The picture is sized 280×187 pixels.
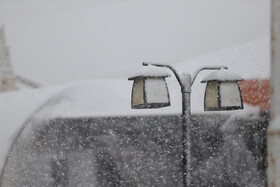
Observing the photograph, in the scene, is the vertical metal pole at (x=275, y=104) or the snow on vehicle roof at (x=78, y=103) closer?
the vertical metal pole at (x=275, y=104)

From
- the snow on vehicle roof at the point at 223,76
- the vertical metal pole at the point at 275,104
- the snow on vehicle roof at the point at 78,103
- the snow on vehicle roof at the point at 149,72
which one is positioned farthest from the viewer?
the snow on vehicle roof at the point at 78,103

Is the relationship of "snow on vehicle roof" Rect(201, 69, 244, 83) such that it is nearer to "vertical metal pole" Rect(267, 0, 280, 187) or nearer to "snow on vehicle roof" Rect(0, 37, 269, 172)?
"vertical metal pole" Rect(267, 0, 280, 187)

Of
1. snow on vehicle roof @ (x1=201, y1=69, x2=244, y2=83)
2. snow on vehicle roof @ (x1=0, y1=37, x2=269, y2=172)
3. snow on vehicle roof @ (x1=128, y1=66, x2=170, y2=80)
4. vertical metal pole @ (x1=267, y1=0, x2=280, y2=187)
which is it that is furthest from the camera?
snow on vehicle roof @ (x1=0, y1=37, x2=269, y2=172)

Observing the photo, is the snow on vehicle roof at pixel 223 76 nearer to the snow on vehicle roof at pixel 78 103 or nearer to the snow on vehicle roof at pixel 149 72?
the snow on vehicle roof at pixel 149 72

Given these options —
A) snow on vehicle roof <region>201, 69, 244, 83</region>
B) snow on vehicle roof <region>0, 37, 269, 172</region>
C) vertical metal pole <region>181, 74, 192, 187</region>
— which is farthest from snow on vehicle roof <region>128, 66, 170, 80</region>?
snow on vehicle roof <region>0, 37, 269, 172</region>

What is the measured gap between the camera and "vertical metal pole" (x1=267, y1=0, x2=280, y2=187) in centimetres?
193

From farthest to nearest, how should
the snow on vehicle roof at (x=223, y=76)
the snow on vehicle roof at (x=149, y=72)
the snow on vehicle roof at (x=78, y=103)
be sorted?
the snow on vehicle roof at (x=78, y=103)
the snow on vehicle roof at (x=223, y=76)
the snow on vehicle roof at (x=149, y=72)

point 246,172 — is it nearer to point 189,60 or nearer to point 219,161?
point 219,161

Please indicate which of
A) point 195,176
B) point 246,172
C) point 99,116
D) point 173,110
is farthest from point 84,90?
point 246,172

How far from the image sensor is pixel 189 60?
1152cm

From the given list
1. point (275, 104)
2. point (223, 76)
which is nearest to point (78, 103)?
point (223, 76)

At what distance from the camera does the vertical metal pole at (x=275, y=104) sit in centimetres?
193

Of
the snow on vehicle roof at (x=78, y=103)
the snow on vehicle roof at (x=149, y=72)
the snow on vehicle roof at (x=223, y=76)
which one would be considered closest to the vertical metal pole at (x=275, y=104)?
the snow on vehicle roof at (x=149, y=72)

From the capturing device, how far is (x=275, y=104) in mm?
1950
